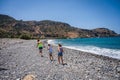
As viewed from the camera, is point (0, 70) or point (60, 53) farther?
point (60, 53)

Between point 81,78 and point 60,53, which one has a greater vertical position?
point 60,53

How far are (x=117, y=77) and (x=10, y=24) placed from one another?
193 metres

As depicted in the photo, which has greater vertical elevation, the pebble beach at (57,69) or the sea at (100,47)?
the pebble beach at (57,69)

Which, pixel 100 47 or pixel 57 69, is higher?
pixel 57 69

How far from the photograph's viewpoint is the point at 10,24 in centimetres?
19025

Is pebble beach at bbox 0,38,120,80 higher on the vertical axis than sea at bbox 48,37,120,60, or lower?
higher

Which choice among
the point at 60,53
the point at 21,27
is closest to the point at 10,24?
the point at 21,27

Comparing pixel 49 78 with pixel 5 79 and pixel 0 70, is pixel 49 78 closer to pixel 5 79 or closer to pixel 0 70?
pixel 5 79

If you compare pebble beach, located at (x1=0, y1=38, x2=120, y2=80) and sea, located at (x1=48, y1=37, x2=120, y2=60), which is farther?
sea, located at (x1=48, y1=37, x2=120, y2=60)

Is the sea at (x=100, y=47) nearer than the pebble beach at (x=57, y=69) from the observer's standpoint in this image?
No

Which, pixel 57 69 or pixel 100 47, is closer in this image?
pixel 57 69

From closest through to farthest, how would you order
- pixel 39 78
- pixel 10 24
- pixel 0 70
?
pixel 39 78, pixel 0 70, pixel 10 24

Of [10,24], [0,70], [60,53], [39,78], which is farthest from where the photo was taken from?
[10,24]

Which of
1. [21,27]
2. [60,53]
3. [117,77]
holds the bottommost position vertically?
[117,77]
